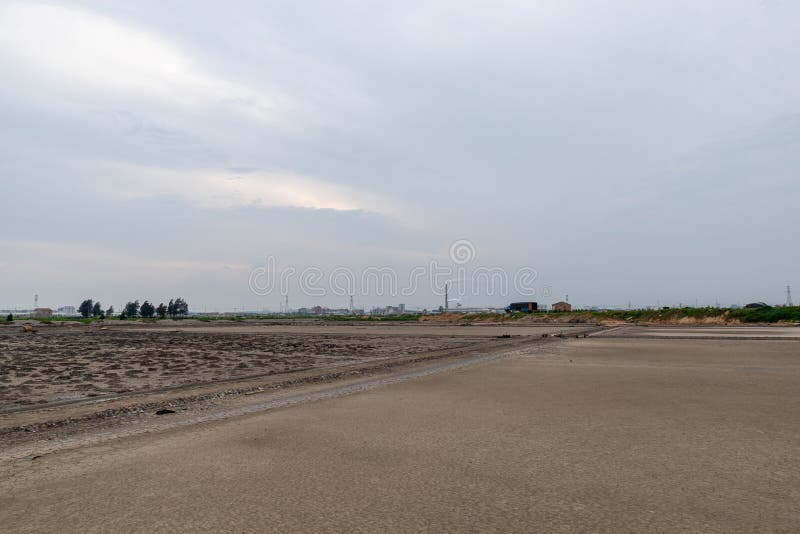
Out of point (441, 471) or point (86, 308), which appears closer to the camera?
point (441, 471)

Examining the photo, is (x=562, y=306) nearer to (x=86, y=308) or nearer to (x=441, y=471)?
(x=441, y=471)

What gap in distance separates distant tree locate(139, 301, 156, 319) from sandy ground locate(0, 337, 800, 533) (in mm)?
206693

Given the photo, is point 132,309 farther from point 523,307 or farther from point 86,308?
point 523,307

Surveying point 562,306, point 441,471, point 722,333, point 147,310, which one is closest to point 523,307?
point 562,306

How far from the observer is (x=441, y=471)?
22.4 feet

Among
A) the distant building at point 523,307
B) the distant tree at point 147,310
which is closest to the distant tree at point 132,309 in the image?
the distant tree at point 147,310

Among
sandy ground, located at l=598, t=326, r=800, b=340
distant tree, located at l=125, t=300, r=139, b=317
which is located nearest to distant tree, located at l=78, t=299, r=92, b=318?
distant tree, located at l=125, t=300, r=139, b=317

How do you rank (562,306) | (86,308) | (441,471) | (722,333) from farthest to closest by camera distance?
(86,308), (562,306), (722,333), (441,471)

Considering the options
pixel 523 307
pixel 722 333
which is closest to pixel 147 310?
pixel 523 307

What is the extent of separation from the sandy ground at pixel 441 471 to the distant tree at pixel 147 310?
678 feet

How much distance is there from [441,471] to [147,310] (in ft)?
699

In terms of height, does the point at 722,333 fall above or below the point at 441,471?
above

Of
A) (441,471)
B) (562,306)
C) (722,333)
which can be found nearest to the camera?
(441,471)

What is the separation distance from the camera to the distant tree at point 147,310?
636ft
